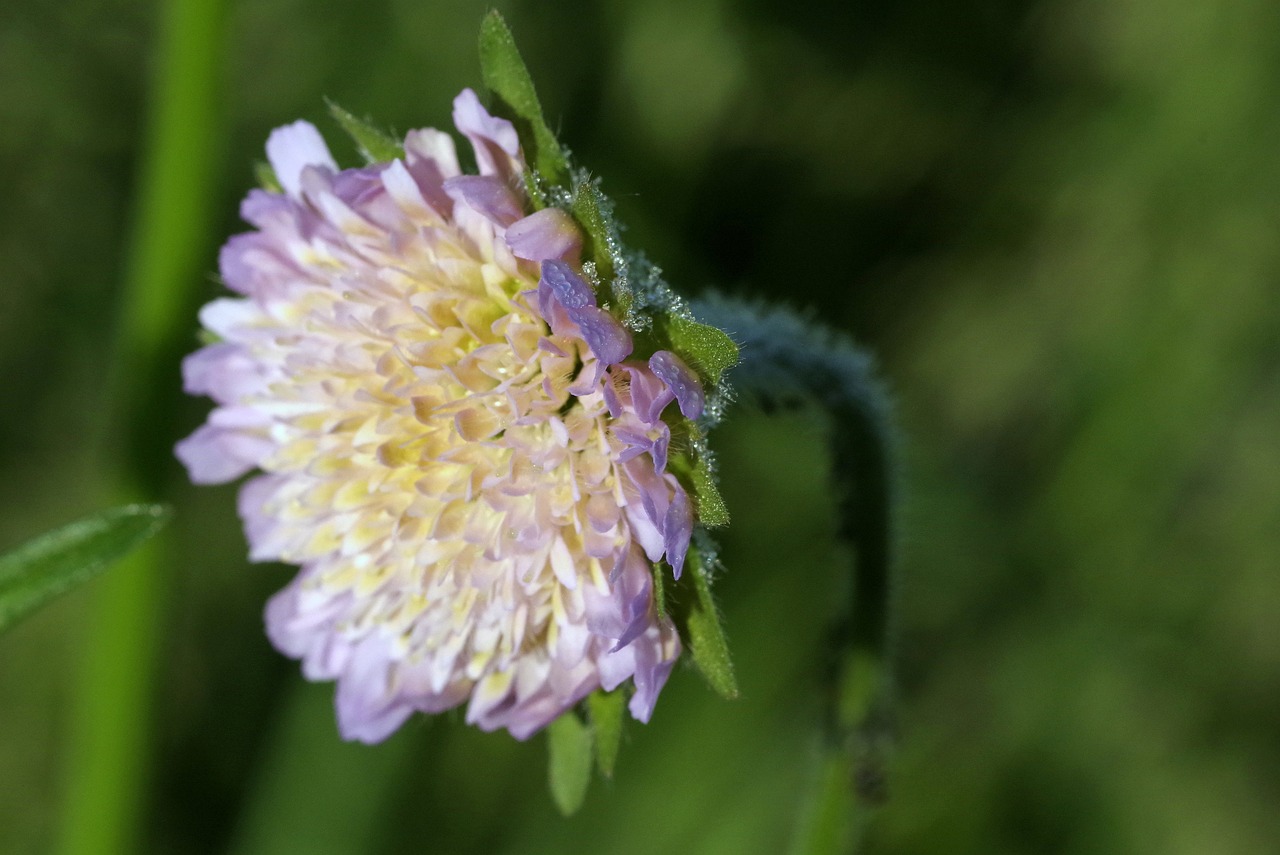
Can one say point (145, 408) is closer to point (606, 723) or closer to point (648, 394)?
point (606, 723)

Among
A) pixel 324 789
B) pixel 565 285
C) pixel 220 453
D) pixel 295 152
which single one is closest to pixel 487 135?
pixel 565 285

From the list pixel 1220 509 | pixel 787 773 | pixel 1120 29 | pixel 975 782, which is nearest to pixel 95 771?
pixel 787 773

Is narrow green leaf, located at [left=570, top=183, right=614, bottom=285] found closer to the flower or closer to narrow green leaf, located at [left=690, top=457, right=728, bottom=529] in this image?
the flower

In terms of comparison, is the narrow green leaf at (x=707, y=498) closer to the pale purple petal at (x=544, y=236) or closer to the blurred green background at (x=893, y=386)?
the pale purple petal at (x=544, y=236)

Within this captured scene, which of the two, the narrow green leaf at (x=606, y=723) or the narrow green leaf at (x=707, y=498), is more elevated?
the narrow green leaf at (x=707, y=498)

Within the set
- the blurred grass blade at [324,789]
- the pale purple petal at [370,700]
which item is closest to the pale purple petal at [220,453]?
the pale purple petal at [370,700]
